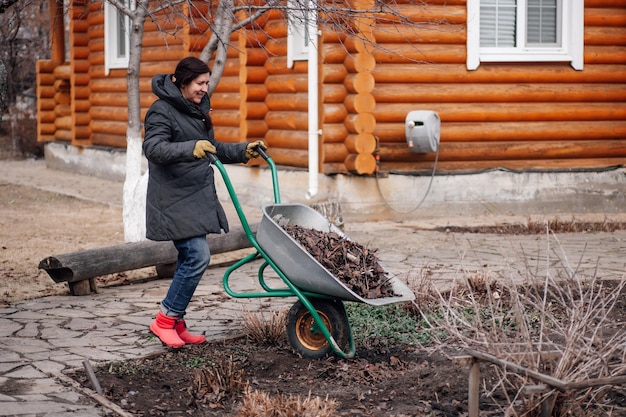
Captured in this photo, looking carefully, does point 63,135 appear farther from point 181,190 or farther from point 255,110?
point 181,190

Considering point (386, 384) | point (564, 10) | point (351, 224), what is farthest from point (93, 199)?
point (386, 384)

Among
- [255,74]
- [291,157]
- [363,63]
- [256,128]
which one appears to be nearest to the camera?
[363,63]

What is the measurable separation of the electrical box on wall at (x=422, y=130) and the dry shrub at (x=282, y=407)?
7629mm

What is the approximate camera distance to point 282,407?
444 cm

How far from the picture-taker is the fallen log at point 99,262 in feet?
24.6

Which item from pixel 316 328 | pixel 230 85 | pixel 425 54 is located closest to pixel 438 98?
pixel 425 54

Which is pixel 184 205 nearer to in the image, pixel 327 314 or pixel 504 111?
pixel 327 314

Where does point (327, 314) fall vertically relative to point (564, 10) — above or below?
below

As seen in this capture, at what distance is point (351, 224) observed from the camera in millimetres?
11844

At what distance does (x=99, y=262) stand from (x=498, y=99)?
6554 mm

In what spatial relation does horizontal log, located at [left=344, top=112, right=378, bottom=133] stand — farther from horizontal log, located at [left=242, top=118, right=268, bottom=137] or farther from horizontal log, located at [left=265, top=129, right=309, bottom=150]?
horizontal log, located at [left=242, top=118, right=268, bottom=137]

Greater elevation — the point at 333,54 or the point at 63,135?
the point at 333,54

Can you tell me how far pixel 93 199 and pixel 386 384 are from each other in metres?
10.3

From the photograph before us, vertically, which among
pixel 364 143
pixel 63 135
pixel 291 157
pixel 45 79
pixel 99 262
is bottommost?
pixel 99 262
